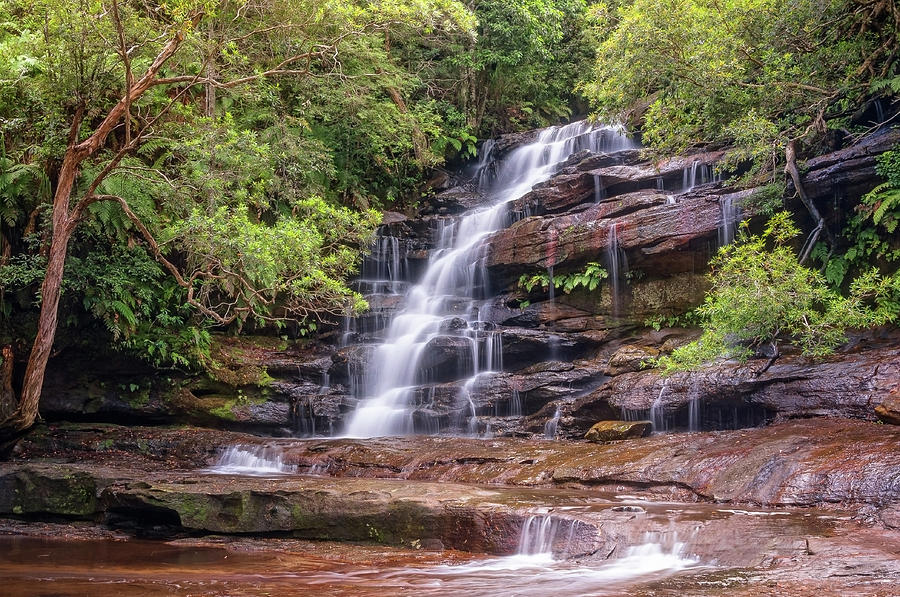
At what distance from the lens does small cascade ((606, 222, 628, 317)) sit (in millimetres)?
16078

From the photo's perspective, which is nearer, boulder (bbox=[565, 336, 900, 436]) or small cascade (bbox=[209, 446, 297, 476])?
boulder (bbox=[565, 336, 900, 436])

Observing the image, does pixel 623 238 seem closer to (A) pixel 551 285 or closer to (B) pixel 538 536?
(A) pixel 551 285

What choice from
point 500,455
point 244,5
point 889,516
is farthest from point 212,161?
point 889,516

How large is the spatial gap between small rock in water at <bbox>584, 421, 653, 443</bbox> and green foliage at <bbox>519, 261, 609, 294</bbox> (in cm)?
521

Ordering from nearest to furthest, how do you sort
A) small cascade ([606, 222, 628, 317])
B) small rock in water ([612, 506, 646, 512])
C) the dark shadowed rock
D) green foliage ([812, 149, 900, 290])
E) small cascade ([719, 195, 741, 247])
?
small rock in water ([612, 506, 646, 512]) → the dark shadowed rock → green foliage ([812, 149, 900, 290]) → small cascade ([719, 195, 741, 247]) → small cascade ([606, 222, 628, 317])

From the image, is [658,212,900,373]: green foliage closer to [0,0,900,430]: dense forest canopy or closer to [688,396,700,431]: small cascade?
[688,396,700,431]: small cascade

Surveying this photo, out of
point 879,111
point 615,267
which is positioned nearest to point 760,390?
point 615,267

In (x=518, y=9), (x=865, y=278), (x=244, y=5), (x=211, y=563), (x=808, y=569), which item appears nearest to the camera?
(x=808, y=569)

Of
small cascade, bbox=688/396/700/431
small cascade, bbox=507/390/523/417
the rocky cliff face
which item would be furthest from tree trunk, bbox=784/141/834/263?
small cascade, bbox=507/390/523/417

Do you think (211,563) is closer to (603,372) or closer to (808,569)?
(808,569)

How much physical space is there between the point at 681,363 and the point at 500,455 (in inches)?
134

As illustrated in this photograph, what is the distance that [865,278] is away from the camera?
10.6 m

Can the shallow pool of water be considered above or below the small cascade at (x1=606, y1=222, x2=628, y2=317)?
below

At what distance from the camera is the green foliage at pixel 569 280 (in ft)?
53.0
